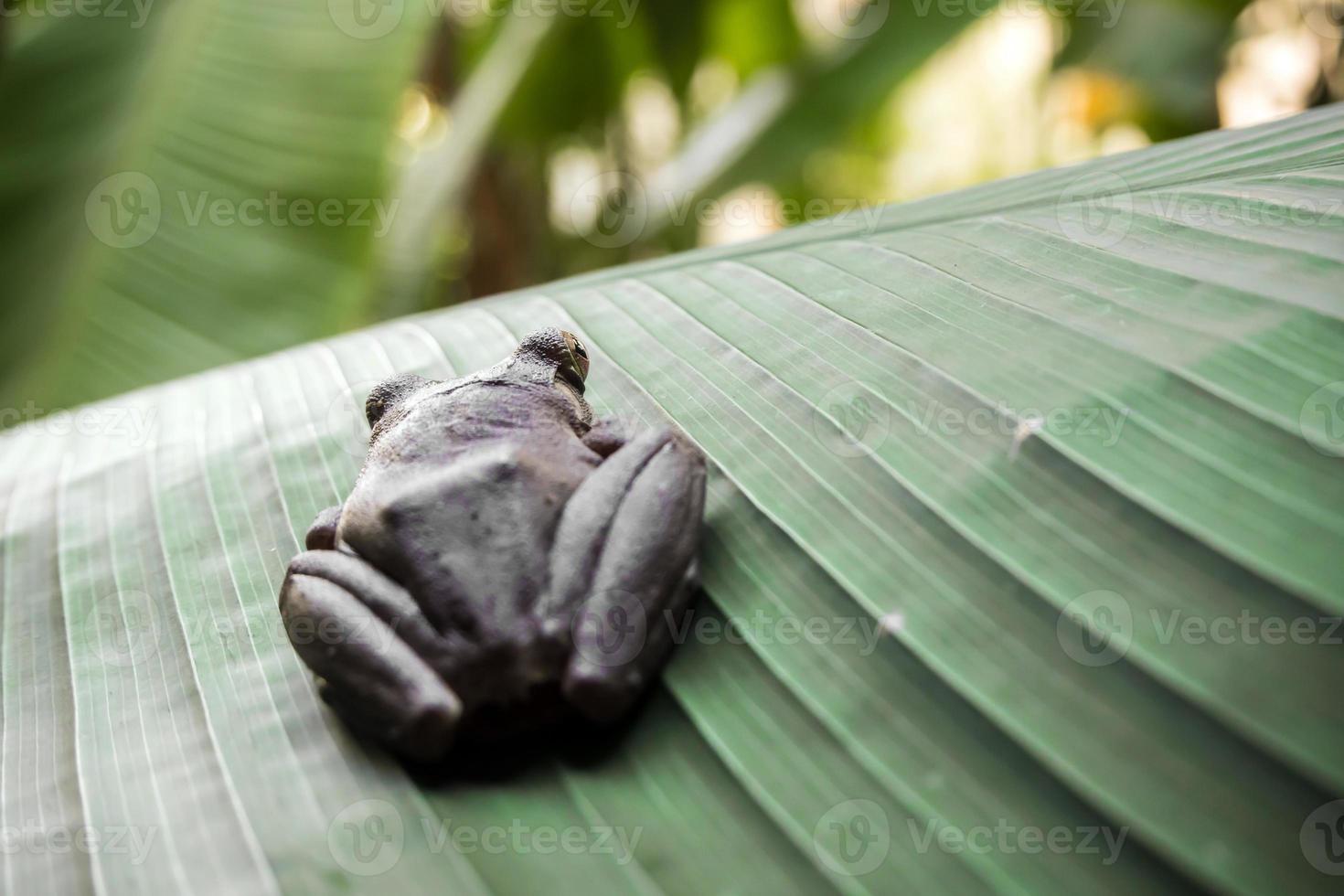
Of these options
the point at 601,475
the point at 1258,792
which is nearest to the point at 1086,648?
the point at 1258,792

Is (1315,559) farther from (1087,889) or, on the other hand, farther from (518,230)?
(518,230)
